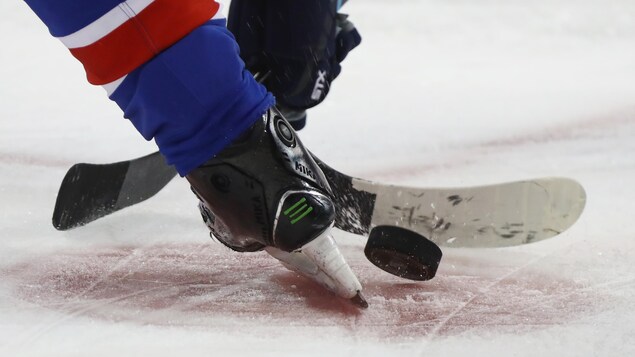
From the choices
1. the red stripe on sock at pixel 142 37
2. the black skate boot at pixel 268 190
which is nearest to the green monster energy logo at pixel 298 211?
the black skate boot at pixel 268 190

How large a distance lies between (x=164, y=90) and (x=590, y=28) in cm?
237

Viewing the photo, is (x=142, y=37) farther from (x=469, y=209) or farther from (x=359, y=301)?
(x=469, y=209)

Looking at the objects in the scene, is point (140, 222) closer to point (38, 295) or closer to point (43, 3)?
point (38, 295)

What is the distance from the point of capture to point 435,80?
271 centimetres

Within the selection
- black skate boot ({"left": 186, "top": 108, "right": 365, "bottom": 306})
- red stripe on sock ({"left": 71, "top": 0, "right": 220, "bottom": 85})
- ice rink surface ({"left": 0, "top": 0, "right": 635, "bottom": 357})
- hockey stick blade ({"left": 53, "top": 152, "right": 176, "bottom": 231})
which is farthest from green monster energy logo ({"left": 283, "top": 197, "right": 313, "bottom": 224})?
hockey stick blade ({"left": 53, "top": 152, "right": 176, "bottom": 231})

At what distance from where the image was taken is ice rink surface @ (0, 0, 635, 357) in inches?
47.1

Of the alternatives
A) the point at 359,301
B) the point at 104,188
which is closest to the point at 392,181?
the point at 104,188

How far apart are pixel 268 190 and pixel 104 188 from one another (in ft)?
1.82

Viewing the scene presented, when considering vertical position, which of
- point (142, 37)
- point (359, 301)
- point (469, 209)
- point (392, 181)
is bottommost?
point (392, 181)

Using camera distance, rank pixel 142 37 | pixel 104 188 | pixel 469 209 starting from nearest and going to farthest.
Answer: pixel 142 37 → pixel 469 209 → pixel 104 188

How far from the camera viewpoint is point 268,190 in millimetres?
1193

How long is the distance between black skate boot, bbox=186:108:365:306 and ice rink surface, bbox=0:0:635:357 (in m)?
0.12

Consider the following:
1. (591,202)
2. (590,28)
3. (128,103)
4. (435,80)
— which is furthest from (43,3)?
(590,28)

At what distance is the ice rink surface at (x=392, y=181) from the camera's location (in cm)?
120
